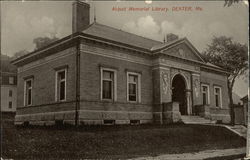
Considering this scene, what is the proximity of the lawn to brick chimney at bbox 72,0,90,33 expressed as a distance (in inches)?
265

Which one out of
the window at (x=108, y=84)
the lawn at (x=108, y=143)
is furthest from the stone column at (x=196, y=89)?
the window at (x=108, y=84)

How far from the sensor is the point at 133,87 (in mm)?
17406

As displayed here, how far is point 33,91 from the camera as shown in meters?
17.8

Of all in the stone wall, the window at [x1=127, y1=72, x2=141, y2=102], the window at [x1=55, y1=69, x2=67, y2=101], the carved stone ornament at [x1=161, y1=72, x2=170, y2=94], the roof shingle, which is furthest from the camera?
the stone wall

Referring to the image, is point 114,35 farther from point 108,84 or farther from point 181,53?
point 181,53

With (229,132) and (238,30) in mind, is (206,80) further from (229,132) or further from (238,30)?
(238,30)

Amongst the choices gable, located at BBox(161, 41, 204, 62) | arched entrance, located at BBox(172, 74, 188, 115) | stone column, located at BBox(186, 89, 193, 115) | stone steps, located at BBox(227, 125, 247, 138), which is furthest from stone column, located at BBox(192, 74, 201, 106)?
stone steps, located at BBox(227, 125, 247, 138)

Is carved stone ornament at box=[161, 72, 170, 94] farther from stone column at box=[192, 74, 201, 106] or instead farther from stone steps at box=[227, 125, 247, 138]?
stone steps at box=[227, 125, 247, 138]

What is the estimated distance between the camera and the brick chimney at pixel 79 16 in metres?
15.7

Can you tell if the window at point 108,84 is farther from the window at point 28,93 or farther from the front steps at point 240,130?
the front steps at point 240,130

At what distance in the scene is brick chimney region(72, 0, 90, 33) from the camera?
619 inches

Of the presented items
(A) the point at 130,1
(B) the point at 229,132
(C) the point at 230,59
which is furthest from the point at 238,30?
(C) the point at 230,59

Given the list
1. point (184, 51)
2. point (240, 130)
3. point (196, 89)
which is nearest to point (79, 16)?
point (184, 51)

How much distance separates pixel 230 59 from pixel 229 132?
7917mm
